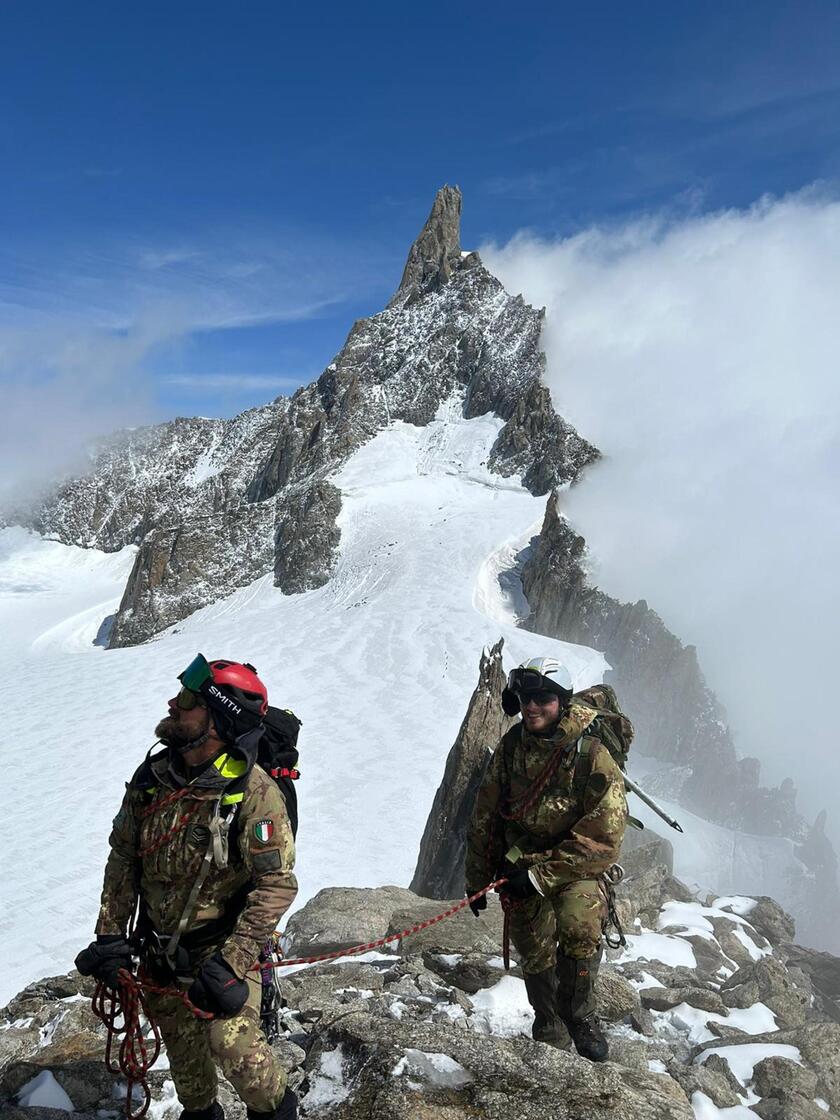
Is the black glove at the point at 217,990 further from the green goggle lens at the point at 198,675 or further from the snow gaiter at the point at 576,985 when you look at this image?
the snow gaiter at the point at 576,985

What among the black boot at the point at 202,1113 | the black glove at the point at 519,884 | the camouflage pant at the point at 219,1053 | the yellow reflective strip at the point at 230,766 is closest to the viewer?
the camouflage pant at the point at 219,1053

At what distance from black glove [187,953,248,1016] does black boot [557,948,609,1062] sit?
2.99 meters

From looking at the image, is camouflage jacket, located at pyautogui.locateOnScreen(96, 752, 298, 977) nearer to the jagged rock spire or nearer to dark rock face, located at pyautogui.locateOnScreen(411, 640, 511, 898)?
dark rock face, located at pyautogui.locateOnScreen(411, 640, 511, 898)

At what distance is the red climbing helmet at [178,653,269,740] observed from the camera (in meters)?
4.28

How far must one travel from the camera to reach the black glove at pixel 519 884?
5.54 m

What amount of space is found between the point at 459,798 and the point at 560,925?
13433 mm

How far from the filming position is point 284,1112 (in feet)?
14.2

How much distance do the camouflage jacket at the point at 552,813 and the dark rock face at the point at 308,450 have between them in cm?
5433

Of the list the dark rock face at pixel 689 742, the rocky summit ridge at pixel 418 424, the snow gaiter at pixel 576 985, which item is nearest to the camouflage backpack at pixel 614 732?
the snow gaiter at pixel 576 985

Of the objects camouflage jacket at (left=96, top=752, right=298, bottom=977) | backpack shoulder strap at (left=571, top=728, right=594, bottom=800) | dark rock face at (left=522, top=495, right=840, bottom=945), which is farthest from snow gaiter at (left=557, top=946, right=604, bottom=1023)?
dark rock face at (left=522, top=495, right=840, bottom=945)

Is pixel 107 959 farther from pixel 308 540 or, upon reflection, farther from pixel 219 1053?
pixel 308 540

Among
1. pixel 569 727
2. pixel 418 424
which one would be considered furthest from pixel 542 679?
pixel 418 424

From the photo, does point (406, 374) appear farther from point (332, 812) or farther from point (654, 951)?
point (654, 951)

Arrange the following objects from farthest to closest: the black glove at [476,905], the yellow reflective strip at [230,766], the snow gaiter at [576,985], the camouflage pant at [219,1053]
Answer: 1. the black glove at [476,905]
2. the snow gaiter at [576,985]
3. the yellow reflective strip at [230,766]
4. the camouflage pant at [219,1053]
